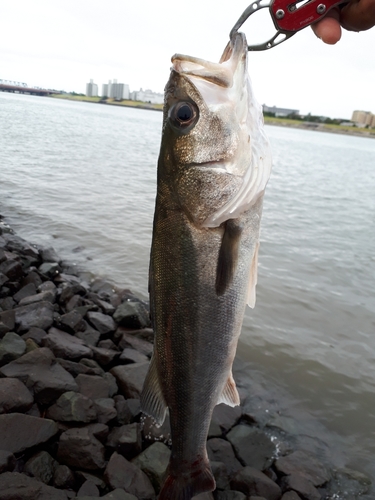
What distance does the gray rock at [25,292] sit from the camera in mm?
7253

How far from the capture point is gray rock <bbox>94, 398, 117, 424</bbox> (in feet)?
15.2

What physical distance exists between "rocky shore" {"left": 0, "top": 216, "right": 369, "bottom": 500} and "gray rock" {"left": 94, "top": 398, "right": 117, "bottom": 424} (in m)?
0.01

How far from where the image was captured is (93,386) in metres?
5.02

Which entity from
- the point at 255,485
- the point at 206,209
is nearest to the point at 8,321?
Answer: the point at 255,485

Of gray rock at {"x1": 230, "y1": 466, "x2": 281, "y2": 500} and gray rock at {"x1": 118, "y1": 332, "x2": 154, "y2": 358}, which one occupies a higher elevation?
gray rock at {"x1": 118, "y1": 332, "x2": 154, "y2": 358}

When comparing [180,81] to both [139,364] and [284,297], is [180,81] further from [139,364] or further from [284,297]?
[284,297]

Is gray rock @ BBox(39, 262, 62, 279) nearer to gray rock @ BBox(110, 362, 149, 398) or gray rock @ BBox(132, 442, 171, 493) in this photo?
gray rock @ BBox(110, 362, 149, 398)

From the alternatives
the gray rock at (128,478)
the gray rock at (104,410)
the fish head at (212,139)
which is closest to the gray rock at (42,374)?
the gray rock at (104,410)

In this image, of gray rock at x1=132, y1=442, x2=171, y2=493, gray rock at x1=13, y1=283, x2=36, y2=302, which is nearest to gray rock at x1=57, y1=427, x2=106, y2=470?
gray rock at x1=132, y1=442, x2=171, y2=493

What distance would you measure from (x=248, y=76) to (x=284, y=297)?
764 centimetres

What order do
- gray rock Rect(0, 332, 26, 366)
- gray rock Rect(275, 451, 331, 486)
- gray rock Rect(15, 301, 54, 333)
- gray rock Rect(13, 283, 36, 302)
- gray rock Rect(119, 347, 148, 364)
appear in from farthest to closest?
gray rock Rect(13, 283, 36, 302) → gray rock Rect(15, 301, 54, 333) → gray rock Rect(119, 347, 148, 364) → gray rock Rect(0, 332, 26, 366) → gray rock Rect(275, 451, 331, 486)

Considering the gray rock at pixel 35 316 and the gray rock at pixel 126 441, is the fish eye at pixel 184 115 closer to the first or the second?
the gray rock at pixel 126 441

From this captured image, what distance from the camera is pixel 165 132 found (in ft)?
8.04

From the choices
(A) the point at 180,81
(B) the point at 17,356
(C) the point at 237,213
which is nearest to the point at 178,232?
(C) the point at 237,213
